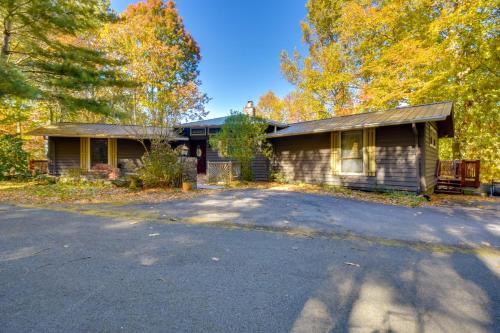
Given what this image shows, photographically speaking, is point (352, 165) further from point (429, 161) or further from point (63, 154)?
point (63, 154)

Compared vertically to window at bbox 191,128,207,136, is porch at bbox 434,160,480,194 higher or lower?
lower

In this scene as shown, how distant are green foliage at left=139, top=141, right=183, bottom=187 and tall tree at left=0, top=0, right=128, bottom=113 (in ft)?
12.3

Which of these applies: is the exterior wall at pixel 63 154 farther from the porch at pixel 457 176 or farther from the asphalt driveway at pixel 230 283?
the porch at pixel 457 176

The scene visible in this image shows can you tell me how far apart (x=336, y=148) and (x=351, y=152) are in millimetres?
627

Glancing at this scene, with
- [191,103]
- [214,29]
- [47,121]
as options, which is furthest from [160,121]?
[47,121]

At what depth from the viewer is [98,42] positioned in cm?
1775

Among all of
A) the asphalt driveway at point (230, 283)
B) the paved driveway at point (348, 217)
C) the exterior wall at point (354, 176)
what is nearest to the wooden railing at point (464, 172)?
the exterior wall at point (354, 176)

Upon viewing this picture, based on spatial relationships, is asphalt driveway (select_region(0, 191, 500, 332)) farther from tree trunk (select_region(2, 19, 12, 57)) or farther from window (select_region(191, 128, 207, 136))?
window (select_region(191, 128, 207, 136))

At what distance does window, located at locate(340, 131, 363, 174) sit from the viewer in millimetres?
9984

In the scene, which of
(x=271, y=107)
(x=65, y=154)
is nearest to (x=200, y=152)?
(x=65, y=154)

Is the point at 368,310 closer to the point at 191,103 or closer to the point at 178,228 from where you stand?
the point at 178,228

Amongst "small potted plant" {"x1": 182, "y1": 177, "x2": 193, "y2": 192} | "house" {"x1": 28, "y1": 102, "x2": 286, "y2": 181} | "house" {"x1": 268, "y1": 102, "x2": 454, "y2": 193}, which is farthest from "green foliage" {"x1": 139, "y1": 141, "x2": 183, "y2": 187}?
"house" {"x1": 268, "y1": 102, "x2": 454, "y2": 193}

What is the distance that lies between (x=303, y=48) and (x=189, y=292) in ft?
74.1

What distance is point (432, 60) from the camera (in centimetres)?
1241
